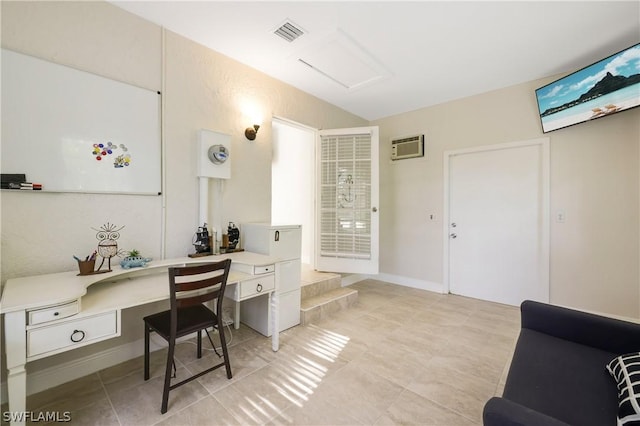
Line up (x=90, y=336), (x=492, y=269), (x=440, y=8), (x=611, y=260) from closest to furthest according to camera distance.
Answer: (x=90, y=336)
(x=440, y=8)
(x=611, y=260)
(x=492, y=269)

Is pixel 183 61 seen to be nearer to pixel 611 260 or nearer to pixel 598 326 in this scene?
pixel 598 326

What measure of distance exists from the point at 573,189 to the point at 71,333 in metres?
4.51

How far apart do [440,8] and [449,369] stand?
2.82m

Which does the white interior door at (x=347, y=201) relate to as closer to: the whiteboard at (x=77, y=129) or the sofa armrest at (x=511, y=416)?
the whiteboard at (x=77, y=129)

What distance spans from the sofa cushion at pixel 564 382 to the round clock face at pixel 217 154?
8.57 ft

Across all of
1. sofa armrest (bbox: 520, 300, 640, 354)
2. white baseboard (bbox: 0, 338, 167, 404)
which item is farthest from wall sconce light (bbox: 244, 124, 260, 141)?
sofa armrest (bbox: 520, 300, 640, 354)

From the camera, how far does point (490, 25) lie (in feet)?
7.35

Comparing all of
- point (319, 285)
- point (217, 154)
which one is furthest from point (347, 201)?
point (217, 154)

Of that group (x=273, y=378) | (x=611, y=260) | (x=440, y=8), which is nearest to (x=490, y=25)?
(x=440, y=8)

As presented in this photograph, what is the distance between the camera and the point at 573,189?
2.94 meters

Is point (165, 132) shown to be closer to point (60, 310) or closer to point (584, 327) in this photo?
point (60, 310)

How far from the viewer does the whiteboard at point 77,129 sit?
169 centimetres

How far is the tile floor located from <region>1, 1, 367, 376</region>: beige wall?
0.46 m

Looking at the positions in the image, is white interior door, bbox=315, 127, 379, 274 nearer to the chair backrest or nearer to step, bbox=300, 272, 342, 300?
step, bbox=300, 272, 342, 300
